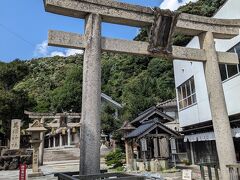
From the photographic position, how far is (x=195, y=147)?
65.2 ft

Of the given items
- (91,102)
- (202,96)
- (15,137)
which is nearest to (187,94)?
(202,96)

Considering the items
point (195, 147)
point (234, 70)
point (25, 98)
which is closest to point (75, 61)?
point (25, 98)

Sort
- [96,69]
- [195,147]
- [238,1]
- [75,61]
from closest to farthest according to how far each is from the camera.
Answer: [96,69], [238,1], [195,147], [75,61]

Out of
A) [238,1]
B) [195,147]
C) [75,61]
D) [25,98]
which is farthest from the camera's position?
[75,61]

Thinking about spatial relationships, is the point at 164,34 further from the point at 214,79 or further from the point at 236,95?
the point at 236,95

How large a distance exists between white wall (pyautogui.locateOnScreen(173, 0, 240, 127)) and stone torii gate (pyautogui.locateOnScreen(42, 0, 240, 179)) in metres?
4.62

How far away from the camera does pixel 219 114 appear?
7523 mm

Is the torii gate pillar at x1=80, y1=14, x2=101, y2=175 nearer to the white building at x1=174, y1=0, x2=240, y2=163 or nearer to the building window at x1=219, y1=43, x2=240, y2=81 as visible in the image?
the building window at x1=219, y1=43, x2=240, y2=81

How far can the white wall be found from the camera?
13.0 meters

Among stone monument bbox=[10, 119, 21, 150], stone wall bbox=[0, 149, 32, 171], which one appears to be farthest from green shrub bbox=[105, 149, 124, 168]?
stone wall bbox=[0, 149, 32, 171]

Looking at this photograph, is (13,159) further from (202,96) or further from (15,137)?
(202,96)

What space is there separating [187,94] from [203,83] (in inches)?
130

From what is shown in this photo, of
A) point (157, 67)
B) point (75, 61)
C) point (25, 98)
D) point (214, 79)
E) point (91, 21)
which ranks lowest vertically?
point (214, 79)

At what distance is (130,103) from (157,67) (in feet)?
60.0
